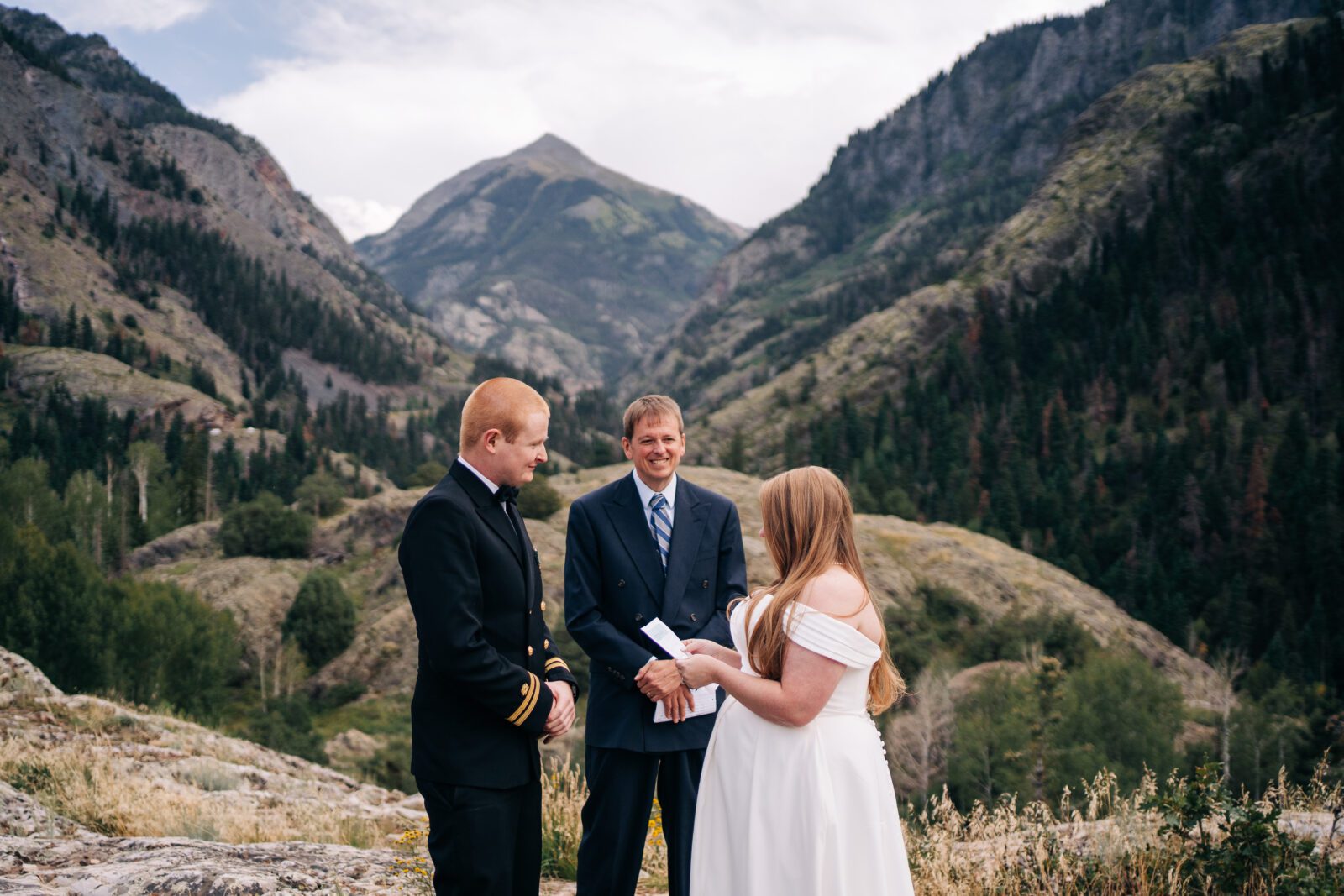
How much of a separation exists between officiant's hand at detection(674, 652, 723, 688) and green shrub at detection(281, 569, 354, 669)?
5254 centimetres

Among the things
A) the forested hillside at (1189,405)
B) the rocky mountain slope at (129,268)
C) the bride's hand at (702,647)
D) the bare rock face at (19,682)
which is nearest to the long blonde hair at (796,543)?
→ the bride's hand at (702,647)

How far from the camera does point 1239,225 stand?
12506 centimetres

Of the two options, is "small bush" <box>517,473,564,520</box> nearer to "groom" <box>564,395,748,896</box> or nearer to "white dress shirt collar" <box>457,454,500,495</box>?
"groom" <box>564,395,748,896</box>

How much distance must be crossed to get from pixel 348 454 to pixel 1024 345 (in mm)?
101058

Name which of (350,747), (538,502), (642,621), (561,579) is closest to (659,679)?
(642,621)

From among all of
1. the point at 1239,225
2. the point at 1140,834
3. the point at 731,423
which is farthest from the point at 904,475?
the point at 1140,834

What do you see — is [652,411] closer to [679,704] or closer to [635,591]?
[635,591]

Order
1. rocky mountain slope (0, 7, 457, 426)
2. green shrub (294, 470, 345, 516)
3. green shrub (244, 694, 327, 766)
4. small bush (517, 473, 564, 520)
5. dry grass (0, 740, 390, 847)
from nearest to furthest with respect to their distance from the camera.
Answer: dry grass (0, 740, 390, 847) → green shrub (244, 694, 327, 766) → small bush (517, 473, 564, 520) → green shrub (294, 470, 345, 516) → rocky mountain slope (0, 7, 457, 426)

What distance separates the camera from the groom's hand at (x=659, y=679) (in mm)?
4711

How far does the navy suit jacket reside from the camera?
494 centimetres

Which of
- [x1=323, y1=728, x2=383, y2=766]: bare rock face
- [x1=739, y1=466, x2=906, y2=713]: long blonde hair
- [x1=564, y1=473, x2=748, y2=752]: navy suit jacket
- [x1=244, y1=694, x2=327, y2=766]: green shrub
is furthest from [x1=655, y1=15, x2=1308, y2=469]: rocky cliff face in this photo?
[x1=739, y1=466, x2=906, y2=713]: long blonde hair

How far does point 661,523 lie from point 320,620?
5208cm

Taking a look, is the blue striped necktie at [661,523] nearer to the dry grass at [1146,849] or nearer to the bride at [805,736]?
the bride at [805,736]

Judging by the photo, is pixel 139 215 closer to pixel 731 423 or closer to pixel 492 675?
pixel 731 423
